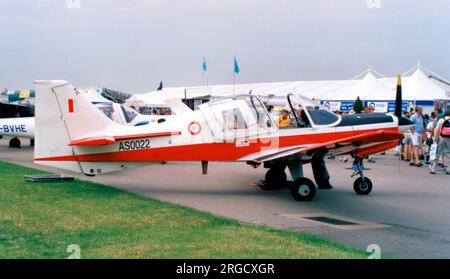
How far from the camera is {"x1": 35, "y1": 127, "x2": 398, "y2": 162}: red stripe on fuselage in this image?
11.9m

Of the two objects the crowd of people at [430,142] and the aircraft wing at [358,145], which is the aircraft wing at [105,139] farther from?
the crowd of people at [430,142]

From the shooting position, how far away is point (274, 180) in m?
13.0

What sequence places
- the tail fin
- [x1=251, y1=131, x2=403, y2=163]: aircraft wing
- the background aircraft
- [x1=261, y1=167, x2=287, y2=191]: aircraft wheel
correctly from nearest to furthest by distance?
[x1=251, y1=131, x2=403, y2=163]: aircraft wing → the tail fin → [x1=261, y1=167, x2=287, y2=191]: aircraft wheel → the background aircraft

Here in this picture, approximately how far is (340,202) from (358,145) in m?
1.20

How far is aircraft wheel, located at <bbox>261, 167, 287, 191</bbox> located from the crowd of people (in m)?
5.96

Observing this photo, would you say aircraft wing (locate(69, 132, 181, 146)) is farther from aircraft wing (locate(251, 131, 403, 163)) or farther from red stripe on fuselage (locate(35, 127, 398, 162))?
aircraft wing (locate(251, 131, 403, 163))

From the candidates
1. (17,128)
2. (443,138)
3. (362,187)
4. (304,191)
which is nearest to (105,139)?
(304,191)

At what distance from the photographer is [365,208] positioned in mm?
10766

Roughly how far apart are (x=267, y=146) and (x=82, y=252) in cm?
593

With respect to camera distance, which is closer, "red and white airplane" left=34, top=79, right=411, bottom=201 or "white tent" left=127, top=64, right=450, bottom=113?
"red and white airplane" left=34, top=79, right=411, bottom=201

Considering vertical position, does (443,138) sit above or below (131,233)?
above

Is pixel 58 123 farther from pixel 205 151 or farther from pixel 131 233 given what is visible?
pixel 131 233

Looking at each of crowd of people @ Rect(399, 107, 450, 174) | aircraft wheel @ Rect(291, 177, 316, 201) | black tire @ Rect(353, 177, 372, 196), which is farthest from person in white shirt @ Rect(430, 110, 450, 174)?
aircraft wheel @ Rect(291, 177, 316, 201)
